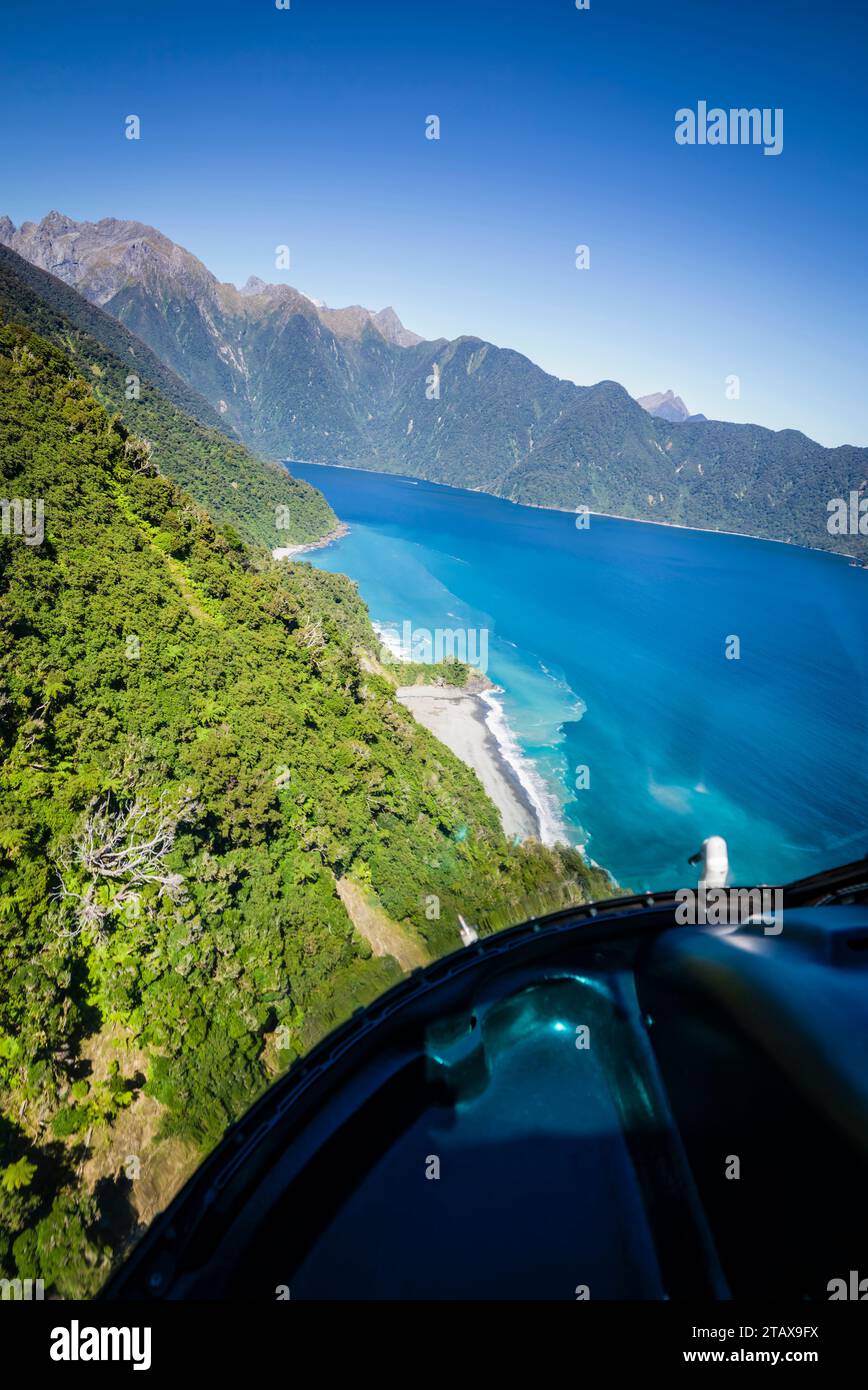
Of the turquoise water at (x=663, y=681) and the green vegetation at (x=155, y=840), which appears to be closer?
the green vegetation at (x=155, y=840)

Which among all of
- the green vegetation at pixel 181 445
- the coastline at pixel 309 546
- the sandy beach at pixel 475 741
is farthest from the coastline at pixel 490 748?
the coastline at pixel 309 546

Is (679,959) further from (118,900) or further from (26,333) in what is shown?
(26,333)

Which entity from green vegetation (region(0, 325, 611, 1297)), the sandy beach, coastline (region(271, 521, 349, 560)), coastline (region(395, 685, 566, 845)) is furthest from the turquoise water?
green vegetation (region(0, 325, 611, 1297))

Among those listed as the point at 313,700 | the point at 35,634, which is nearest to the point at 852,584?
the point at 313,700

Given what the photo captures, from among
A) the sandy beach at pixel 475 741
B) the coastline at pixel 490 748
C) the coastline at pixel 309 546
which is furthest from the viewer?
the coastline at pixel 309 546

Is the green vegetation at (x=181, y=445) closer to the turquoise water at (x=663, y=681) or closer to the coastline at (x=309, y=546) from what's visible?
the coastline at (x=309, y=546)

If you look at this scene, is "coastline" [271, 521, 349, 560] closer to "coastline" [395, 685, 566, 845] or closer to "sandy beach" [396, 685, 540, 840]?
"sandy beach" [396, 685, 540, 840]
